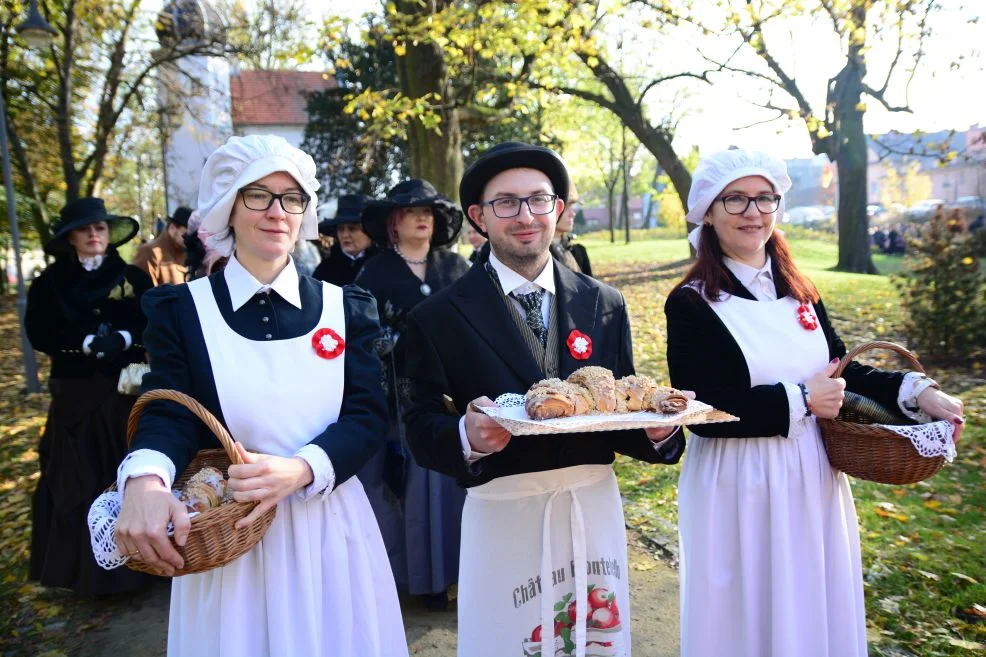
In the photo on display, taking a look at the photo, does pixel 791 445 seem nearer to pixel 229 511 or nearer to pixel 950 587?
pixel 229 511

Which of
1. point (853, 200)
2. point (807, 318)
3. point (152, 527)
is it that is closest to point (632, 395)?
point (807, 318)

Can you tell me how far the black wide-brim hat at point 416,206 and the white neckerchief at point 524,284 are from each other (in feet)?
7.21

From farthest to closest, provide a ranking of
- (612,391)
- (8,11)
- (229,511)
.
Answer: (8,11) < (612,391) < (229,511)

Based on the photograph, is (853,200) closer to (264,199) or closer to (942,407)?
(942,407)

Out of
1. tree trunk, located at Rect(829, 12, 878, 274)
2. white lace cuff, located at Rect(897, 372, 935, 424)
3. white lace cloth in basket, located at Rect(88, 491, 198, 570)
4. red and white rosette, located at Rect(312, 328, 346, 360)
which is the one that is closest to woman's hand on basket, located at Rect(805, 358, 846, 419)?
white lace cuff, located at Rect(897, 372, 935, 424)

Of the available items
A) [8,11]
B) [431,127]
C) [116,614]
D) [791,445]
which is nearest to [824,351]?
[791,445]

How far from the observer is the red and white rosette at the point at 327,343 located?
7.43 feet

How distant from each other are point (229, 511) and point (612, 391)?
1088mm

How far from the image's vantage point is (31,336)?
15.3 ft

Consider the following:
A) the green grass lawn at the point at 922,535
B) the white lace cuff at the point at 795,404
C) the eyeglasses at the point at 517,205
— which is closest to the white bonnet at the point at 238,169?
the eyeglasses at the point at 517,205

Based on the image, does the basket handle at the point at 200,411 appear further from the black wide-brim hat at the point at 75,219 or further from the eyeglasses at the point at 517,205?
the black wide-brim hat at the point at 75,219

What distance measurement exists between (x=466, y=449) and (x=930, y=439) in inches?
60.4

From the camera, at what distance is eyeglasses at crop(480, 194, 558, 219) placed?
2420mm

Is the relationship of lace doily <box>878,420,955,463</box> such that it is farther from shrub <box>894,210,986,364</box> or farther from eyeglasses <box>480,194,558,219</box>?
shrub <box>894,210,986,364</box>
